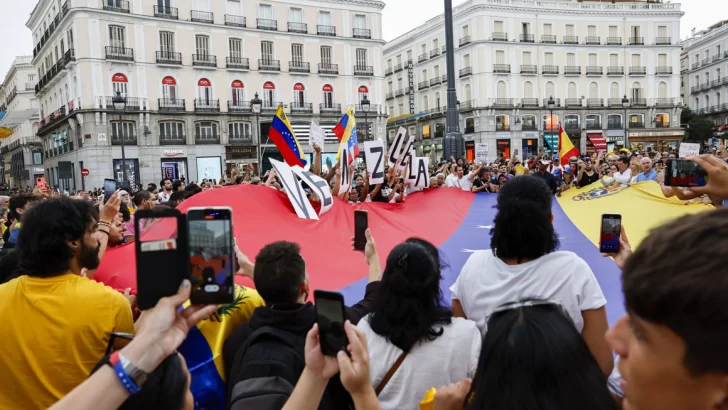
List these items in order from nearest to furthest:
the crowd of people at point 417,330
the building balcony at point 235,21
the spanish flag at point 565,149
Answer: the crowd of people at point 417,330 → the spanish flag at point 565,149 → the building balcony at point 235,21

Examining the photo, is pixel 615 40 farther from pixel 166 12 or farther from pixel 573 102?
pixel 166 12

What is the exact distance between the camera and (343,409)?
220 centimetres

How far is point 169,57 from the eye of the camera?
1428 inches

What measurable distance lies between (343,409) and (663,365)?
5.06ft

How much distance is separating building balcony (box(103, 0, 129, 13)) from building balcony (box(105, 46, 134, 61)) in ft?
7.87

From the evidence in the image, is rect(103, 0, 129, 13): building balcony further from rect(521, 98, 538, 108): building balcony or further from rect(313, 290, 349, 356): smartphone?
rect(313, 290, 349, 356): smartphone

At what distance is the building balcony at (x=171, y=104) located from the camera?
35.8 metres

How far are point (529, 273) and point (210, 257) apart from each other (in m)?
1.66

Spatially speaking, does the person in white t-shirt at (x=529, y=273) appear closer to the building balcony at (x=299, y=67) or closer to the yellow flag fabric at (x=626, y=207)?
the yellow flag fabric at (x=626, y=207)

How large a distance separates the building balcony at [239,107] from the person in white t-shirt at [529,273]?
122ft

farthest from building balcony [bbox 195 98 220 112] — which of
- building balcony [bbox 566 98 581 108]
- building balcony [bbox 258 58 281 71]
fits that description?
building balcony [bbox 566 98 581 108]

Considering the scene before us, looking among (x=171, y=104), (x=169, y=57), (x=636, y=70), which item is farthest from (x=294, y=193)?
(x=636, y=70)

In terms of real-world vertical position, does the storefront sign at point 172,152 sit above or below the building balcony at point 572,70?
below

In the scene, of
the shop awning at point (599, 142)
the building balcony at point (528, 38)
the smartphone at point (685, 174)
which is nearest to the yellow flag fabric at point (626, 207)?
the smartphone at point (685, 174)
